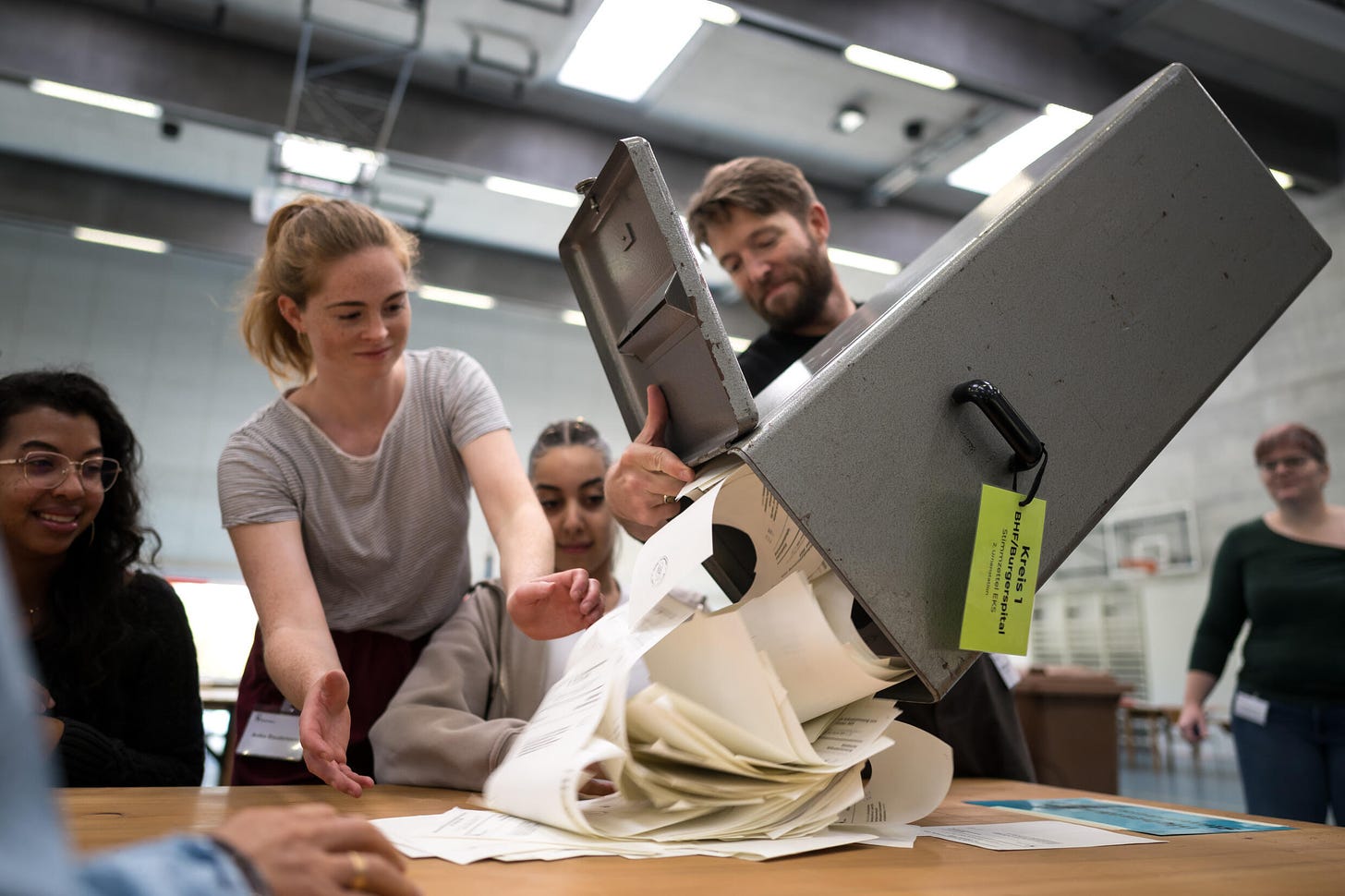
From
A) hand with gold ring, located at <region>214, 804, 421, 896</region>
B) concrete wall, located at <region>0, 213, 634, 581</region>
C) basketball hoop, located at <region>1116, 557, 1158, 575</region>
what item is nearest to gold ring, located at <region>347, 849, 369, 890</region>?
hand with gold ring, located at <region>214, 804, 421, 896</region>

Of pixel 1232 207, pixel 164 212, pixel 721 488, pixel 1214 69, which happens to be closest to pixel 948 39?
pixel 1214 69

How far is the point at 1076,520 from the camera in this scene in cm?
77

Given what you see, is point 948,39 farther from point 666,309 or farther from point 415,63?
point 666,309

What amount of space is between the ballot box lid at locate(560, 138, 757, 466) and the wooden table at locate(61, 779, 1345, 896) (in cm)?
30

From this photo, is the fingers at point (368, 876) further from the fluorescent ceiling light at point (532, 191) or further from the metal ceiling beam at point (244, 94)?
the fluorescent ceiling light at point (532, 191)

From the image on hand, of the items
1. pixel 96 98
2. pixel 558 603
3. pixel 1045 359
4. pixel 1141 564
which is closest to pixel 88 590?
pixel 558 603

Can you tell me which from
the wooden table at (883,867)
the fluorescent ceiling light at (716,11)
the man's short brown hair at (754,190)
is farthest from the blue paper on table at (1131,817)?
the fluorescent ceiling light at (716,11)

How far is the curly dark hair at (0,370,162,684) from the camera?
1.34 m

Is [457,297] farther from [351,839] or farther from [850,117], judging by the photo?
[351,839]

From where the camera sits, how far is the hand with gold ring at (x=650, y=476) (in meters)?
0.83

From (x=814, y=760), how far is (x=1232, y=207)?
2.00 feet

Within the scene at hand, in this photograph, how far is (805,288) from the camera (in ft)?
5.41

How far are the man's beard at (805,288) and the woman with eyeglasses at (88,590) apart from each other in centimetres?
109

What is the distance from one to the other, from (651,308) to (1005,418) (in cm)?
29
